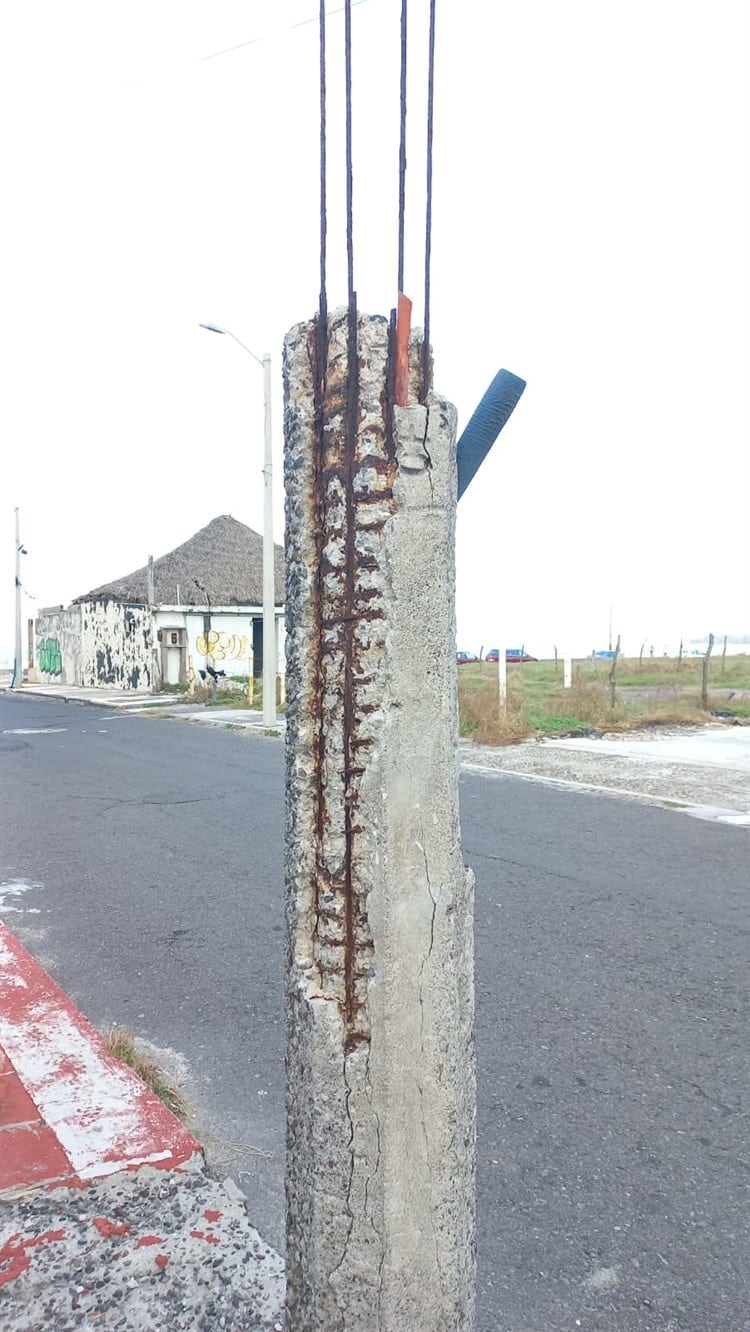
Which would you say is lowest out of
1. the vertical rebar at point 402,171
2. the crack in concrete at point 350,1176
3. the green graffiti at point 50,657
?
the crack in concrete at point 350,1176

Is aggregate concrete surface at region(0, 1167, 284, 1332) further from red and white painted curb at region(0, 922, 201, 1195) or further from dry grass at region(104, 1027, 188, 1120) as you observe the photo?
dry grass at region(104, 1027, 188, 1120)

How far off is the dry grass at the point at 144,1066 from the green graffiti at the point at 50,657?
34.1 m

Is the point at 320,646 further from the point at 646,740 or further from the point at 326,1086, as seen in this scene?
the point at 646,740

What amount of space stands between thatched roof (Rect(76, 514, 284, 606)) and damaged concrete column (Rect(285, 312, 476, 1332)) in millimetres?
28878

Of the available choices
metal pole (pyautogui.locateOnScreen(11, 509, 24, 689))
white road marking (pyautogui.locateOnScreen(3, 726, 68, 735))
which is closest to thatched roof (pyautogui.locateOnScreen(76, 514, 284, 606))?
metal pole (pyautogui.locateOnScreen(11, 509, 24, 689))

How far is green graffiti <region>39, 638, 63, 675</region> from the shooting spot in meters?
35.9

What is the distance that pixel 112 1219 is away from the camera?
231cm

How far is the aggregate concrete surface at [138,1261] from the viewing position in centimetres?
200

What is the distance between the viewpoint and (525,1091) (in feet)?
10.5

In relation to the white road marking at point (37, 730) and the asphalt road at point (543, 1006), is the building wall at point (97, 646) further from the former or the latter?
the asphalt road at point (543, 1006)

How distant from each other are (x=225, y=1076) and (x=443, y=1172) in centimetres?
178

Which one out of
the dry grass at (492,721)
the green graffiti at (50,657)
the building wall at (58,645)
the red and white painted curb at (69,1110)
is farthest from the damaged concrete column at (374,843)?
the green graffiti at (50,657)

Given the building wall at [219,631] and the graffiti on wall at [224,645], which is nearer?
the graffiti on wall at [224,645]

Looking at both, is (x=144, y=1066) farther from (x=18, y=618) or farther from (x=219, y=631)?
(x=18, y=618)
